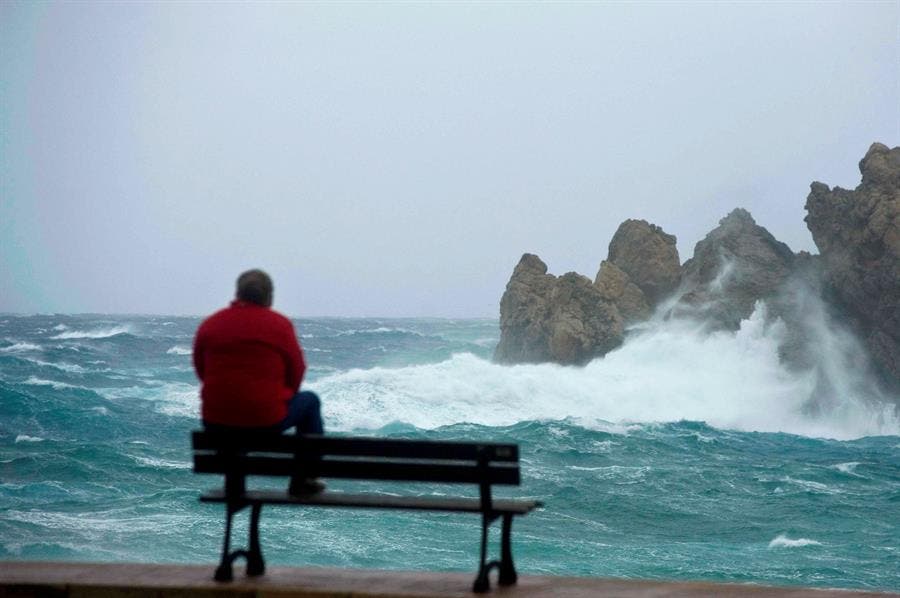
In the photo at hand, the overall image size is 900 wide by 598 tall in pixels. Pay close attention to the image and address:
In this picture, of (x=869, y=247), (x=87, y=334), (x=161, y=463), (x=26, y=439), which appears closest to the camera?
(x=161, y=463)

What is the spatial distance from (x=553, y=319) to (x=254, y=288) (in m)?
34.5

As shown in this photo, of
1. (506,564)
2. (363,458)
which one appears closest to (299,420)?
(363,458)

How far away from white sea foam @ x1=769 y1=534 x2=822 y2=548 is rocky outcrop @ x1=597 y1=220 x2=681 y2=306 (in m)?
26.5

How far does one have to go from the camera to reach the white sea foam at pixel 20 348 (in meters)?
44.0

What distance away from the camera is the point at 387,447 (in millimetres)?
4730

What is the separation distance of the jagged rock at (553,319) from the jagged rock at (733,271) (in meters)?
3.36

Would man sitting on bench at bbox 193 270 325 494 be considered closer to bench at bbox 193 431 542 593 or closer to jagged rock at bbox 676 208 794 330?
bench at bbox 193 431 542 593

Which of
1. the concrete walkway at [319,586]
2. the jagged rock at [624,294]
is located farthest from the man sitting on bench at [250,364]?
the jagged rock at [624,294]

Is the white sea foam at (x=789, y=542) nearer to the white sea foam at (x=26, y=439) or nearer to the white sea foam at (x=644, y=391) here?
the white sea foam at (x=644, y=391)

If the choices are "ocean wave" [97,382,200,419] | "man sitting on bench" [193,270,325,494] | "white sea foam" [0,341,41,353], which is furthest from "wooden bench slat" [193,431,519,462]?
"white sea foam" [0,341,41,353]

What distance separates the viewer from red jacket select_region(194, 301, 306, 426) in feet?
15.7

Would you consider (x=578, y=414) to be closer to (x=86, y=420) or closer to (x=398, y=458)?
(x=86, y=420)

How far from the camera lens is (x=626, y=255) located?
42562mm

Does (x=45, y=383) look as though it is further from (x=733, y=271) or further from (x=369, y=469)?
(x=369, y=469)
